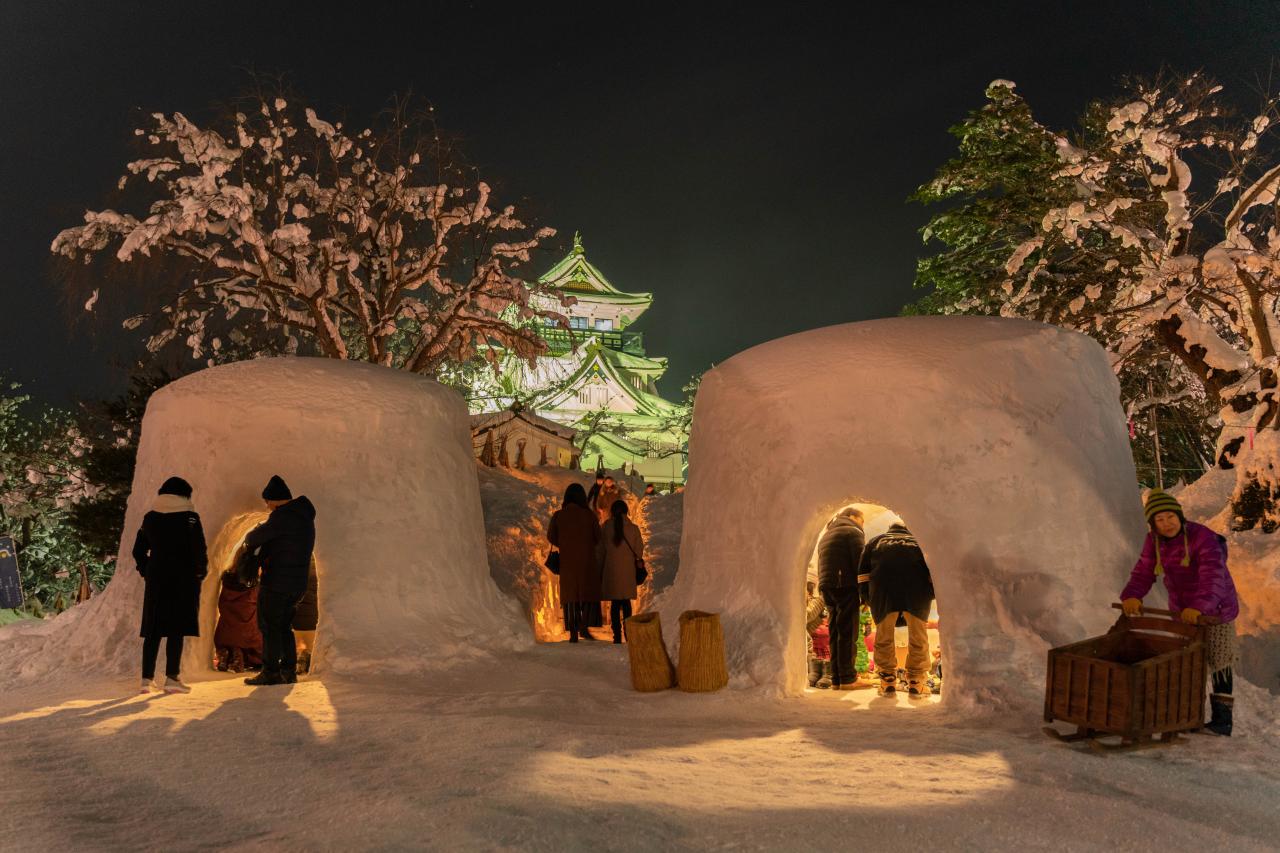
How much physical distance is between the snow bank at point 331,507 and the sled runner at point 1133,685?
5.02 metres

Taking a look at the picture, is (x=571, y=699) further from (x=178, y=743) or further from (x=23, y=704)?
(x=23, y=704)

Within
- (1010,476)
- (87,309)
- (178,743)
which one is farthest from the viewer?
(87,309)

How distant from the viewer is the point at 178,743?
525cm

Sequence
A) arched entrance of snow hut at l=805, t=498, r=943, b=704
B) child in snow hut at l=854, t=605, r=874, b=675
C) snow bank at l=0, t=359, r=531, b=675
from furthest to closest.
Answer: child in snow hut at l=854, t=605, r=874, b=675, snow bank at l=0, t=359, r=531, b=675, arched entrance of snow hut at l=805, t=498, r=943, b=704

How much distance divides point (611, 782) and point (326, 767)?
1.49 metres

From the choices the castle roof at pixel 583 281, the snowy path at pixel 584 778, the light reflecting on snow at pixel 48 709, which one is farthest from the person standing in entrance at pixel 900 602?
the castle roof at pixel 583 281

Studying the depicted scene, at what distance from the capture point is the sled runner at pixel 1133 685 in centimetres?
482

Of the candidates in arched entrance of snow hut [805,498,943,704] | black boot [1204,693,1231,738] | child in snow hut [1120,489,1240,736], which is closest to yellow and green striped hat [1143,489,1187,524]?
child in snow hut [1120,489,1240,736]

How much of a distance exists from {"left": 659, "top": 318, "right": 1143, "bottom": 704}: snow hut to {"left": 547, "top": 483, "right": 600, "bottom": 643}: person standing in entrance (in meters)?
2.34

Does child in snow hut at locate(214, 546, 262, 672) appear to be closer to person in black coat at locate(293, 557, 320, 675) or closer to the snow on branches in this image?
person in black coat at locate(293, 557, 320, 675)

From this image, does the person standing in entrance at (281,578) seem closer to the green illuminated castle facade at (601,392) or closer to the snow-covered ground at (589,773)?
the snow-covered ground at (589,773)

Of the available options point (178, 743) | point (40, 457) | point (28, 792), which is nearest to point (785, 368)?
point (178, 743)

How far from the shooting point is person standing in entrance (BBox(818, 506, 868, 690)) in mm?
7516

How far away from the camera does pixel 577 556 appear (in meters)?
9.89
